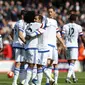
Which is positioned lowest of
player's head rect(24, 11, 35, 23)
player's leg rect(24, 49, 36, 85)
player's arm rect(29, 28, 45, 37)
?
player's leg rect(24, 49, 36, 85)

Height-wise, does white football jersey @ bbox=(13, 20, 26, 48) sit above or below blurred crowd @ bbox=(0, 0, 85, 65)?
below

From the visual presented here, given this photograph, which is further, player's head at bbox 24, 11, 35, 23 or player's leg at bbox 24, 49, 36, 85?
player's leg at bbox 24, 49, 36, 85

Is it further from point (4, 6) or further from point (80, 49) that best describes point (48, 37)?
point (4, 6)

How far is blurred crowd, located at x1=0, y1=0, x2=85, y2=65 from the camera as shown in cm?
3189

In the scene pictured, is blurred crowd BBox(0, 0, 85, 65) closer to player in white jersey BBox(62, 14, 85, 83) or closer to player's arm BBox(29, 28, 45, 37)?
player in white jersey BBox(62, 14, 85, 83)

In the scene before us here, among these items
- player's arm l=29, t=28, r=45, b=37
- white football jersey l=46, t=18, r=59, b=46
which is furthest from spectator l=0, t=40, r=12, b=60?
player's arm l=29, t=28, r=45, b=37

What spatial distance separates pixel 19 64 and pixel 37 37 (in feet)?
8.02

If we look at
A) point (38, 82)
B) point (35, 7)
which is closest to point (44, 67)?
point (38, 82)

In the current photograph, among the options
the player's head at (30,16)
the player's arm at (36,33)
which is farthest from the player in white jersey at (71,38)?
the player's head at (30,16)

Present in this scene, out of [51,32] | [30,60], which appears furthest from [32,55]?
[51,32]

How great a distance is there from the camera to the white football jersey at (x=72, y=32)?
795 inches

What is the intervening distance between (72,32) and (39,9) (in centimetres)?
1393

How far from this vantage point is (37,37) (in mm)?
16062

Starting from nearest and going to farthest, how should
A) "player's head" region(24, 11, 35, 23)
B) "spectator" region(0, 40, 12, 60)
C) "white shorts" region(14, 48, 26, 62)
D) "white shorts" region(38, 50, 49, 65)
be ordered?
"player's head" region(24, 11, 35, 23)
"white shorts" region(38, 50, 49, 65)
"white shorts" region(14, 48, 26, 62)
"spectator" region(0, 40, 12, 60)
